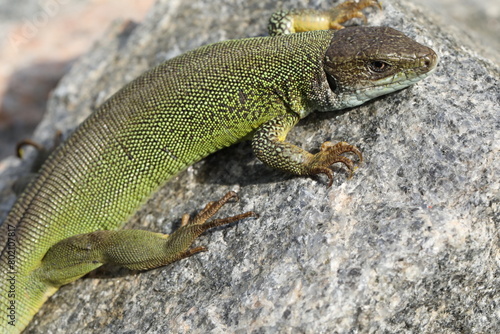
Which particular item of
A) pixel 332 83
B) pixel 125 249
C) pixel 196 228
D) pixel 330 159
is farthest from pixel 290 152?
pixel 125 249

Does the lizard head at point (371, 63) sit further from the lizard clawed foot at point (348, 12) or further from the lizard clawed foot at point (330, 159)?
the lizard clawed foot at point (348, 12)

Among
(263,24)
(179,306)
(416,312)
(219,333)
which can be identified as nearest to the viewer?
(416,312)

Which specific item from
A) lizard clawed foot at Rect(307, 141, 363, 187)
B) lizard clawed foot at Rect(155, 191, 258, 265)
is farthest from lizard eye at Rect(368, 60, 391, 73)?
lizard clawed foot at Rect(155, 191, 258, 265)

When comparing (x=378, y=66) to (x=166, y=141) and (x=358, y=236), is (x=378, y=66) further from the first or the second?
(x=166, y=141)

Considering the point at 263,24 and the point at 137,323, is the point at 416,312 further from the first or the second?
the point at 263,24

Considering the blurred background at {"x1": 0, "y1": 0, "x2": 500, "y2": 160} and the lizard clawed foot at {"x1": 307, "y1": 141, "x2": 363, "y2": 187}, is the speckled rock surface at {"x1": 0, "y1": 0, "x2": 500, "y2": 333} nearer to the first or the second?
the lizard clawed foot at {"x1": 307, "y1": 141, "x2": 363, "y2": 187}

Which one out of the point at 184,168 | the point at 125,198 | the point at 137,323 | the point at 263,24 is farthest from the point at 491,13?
the point at 137,323
